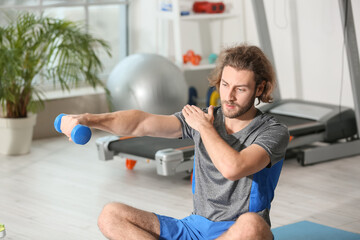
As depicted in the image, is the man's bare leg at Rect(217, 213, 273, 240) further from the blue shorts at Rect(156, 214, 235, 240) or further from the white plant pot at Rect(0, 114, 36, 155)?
the white plant pot at Rect(0, 114, 36, 155)

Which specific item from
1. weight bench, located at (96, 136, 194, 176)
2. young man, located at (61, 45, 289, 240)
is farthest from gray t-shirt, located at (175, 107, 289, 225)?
weight bench, located at (96, 136, 194, 176)

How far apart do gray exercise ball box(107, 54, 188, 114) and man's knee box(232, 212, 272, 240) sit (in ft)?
8.99

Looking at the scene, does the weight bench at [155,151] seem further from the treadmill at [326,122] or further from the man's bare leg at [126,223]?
the man's bare leg at [126,223]

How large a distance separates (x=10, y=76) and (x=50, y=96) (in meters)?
0.97

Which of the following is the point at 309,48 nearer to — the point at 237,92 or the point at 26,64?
the point at 26,64

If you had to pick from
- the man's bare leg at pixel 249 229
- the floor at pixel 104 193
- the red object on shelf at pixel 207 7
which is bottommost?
the floor at pixel 104 193

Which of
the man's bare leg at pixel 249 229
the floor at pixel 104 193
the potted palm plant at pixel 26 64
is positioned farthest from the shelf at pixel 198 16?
the man's bare leg at pixel 249 229

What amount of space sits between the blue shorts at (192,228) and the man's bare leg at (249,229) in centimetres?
9

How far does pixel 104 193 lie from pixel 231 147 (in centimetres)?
181

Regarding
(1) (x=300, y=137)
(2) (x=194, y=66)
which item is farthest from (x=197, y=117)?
(2) (x=194, y=66)

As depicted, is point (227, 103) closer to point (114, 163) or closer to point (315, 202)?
point (315, 202)

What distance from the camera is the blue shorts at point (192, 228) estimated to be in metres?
2.17

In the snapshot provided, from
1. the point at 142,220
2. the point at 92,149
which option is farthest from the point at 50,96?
the point at 142,220

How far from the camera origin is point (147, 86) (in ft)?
15.5
